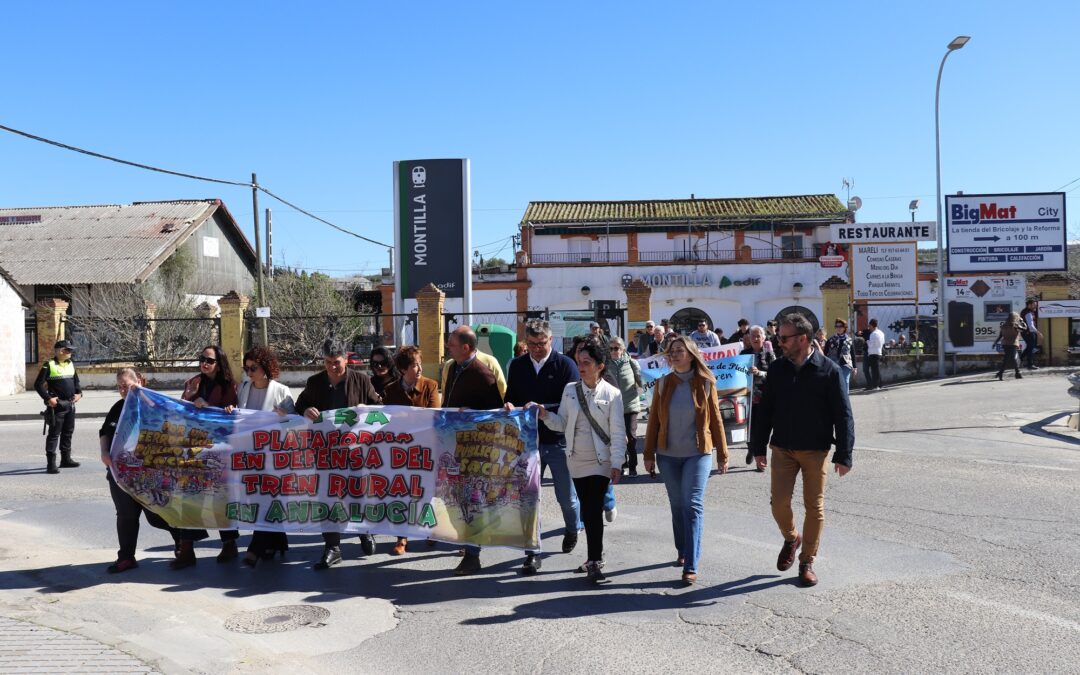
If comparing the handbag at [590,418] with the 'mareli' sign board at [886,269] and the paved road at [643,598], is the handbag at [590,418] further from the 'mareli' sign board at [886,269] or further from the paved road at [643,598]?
the 'mareli' sign board at [886,269]

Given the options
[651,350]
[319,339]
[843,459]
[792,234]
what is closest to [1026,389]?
[651,350]

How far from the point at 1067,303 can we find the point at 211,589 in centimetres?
2478

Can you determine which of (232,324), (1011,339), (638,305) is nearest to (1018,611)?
(1011,339)

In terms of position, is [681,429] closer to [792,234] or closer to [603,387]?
[603,387]

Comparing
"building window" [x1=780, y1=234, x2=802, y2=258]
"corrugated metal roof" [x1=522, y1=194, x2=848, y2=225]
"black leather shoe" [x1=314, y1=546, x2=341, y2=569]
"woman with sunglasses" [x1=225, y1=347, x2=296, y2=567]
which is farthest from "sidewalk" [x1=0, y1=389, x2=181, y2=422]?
"building window" [x1=780, y1=234, x2=802, y2=258]

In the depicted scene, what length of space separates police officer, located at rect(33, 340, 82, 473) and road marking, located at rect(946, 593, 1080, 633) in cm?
1082

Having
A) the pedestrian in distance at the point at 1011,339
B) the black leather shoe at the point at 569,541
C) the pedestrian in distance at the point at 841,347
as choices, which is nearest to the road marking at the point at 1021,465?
the pedestrian in distance at the point at 841,347

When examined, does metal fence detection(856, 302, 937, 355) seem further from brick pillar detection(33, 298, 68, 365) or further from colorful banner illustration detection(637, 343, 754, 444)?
brick pillar detection(33, 298, 68, 365)

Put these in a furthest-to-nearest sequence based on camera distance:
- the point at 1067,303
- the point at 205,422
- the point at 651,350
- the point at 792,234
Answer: the point at 792,234, the point at 1067,303, the point at 651,350, the point at 205,422

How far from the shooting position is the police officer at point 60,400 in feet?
39.4

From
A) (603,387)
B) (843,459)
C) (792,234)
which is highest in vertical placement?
(792,234)

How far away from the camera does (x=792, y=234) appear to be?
51.0 meters

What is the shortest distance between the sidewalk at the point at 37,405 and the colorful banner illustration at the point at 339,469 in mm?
13621

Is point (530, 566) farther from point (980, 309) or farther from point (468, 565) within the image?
point (980, 309)
